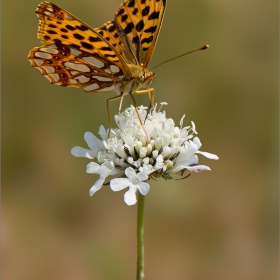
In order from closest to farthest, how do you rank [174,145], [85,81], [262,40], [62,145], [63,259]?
[174,145] < [85,81] < [63,259] < [62,145] < [262,40]

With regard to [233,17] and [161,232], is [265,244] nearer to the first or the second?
[161,232]

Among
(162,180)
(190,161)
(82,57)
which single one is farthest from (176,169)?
(162,180)

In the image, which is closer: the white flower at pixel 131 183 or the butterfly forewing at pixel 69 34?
the white flower at pixel 131 183

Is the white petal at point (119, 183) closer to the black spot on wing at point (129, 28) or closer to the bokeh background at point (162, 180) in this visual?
the black spot on wing at point (129, 28)

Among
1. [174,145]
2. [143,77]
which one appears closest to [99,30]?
[143,77]

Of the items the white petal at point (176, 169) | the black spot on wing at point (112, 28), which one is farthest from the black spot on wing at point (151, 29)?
the white petal at point (176, 169)

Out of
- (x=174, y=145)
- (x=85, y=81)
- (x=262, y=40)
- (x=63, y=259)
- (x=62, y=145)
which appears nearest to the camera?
(x=174, y=145)

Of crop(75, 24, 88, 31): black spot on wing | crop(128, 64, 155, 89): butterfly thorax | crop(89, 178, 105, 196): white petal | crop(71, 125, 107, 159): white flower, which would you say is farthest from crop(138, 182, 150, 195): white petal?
crop(75, 24, 88, 31): black spot on wing
